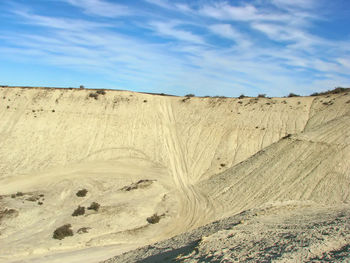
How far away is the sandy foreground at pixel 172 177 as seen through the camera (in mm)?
10867

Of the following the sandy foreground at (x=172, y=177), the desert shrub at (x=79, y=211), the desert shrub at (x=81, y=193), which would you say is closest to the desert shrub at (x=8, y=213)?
the sandy foreground at (x=172, y=177)

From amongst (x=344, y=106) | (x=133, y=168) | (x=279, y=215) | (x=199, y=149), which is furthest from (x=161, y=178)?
(x=344, y=106)

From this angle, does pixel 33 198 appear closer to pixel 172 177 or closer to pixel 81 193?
pixel 81 193

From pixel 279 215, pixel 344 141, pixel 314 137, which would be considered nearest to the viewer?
pixel 279 215

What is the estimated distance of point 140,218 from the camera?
63.3 ft

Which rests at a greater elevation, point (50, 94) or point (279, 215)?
point (50, 94)

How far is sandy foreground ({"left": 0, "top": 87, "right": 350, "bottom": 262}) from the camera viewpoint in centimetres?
1087

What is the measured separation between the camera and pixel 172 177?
27125 millimetres

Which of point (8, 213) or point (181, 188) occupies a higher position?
point (8, 213)

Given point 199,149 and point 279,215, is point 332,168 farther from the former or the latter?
point 199,149

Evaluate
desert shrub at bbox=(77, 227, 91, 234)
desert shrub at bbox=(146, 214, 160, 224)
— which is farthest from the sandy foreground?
desert shrub at bbox=(77, 227, 91, 234)

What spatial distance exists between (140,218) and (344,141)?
13119 millimetres

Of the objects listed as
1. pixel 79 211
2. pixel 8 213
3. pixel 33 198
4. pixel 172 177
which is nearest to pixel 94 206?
pixel 79 211

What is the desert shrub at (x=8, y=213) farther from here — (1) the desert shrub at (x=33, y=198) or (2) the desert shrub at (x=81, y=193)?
(2) the desert shrub at (x=81, y=193)
